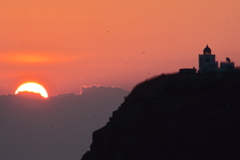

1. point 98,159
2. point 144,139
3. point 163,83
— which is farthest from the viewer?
point 163,83

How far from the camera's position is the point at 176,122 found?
62375mm

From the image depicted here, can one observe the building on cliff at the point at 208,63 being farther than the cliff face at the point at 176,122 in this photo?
Yes

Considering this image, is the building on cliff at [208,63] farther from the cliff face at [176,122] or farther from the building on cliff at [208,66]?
the cliff face at [176,122]

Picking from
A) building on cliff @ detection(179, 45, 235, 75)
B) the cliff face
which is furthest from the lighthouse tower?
the cliff face

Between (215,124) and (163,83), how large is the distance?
1676 centimetres

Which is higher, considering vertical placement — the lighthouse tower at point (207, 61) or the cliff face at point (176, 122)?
the lighthouse tower at point (207, 61)

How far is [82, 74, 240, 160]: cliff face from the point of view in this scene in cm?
5750

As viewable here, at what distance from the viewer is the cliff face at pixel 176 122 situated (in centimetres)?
5750

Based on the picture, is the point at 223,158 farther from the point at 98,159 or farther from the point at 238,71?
the point at 238,71

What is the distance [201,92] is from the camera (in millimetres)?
70625

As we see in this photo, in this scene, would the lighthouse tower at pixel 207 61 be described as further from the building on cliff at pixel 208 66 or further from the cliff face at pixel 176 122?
the cliff face at pixel 176 122

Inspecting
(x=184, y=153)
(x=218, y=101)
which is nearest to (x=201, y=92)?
(x=218, y=101)

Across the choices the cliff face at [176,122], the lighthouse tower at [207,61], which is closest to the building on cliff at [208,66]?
the lighthouse tower at [207,61]

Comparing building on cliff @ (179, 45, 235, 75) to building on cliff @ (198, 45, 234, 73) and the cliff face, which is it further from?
the cliff face
